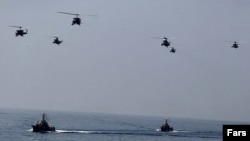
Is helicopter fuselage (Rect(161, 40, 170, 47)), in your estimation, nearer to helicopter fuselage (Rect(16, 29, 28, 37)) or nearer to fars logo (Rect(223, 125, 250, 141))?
helicopter fuselage (Rect(16, 29, 28, 37))

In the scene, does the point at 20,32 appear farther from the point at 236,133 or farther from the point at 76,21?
the point at 236,133

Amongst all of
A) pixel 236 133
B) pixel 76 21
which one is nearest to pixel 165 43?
pixel 76 21

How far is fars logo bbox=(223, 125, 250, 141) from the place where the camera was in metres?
27.0

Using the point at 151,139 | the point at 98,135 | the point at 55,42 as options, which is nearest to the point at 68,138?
the point at 98,135

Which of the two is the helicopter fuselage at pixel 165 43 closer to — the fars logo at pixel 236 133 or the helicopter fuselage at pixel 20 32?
the helicopter fuselage at pixel 20 32

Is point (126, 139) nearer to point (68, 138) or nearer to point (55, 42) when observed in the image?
point (68, 138)

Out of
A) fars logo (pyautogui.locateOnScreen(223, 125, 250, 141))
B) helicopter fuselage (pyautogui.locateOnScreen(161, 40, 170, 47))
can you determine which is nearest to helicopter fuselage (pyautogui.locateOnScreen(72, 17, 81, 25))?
helicopter fuselage (pyautogui.locateOnScreen(161, 40, 170, 47))

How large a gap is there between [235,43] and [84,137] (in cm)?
6304

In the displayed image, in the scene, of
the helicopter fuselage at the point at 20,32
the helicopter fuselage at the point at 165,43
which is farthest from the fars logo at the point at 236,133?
the helicopter fuselage at the point at 165,43

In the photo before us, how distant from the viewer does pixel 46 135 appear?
12294 cm

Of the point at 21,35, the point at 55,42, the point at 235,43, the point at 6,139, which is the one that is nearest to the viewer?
the point at 21,35

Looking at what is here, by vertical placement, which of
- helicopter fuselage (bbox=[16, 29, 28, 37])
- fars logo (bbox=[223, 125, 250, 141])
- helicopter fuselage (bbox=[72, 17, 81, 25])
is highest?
helicopter fuselage (bbox=[72, 17, 81, 25])

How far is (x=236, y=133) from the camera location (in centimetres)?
2734

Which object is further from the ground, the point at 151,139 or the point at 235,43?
the point at 235,43
